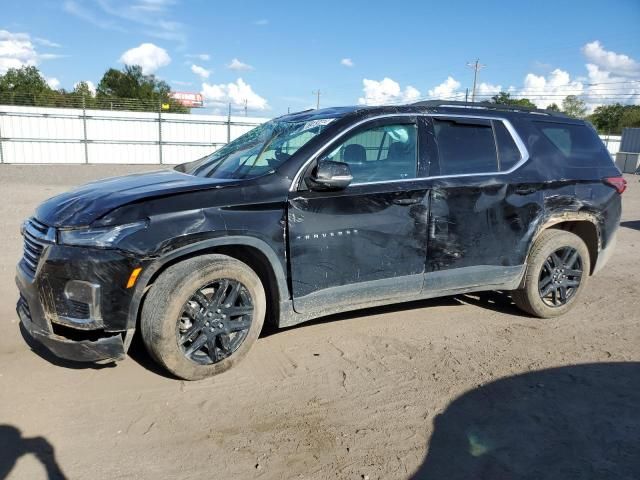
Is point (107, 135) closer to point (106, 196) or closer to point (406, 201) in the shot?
point (106, 196)

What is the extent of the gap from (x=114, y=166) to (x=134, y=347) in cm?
2141

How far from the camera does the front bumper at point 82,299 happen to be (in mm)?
3207

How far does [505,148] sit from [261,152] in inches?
87.7

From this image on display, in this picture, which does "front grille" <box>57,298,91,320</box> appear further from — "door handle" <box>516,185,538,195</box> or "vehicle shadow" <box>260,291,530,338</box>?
"door handle" <box>516,185,538,195</box>

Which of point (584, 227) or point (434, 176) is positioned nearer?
point (434, 176)

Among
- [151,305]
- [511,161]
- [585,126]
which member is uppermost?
[585,126]

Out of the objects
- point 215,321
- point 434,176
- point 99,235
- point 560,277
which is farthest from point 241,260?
point 560,277

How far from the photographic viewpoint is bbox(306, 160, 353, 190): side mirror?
3727 mm

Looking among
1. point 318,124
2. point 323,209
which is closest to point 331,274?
point 323,209

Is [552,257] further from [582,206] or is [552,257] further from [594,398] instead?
[594,398]

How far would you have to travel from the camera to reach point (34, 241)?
3.49m

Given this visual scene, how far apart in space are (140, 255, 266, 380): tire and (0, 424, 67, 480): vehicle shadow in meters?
0.84

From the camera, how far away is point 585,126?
17.5 feet

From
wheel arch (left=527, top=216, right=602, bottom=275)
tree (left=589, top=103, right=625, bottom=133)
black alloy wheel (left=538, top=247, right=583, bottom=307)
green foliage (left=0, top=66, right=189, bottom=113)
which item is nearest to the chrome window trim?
wheel arch (left=527, top=216, right=602, bottom=275)
